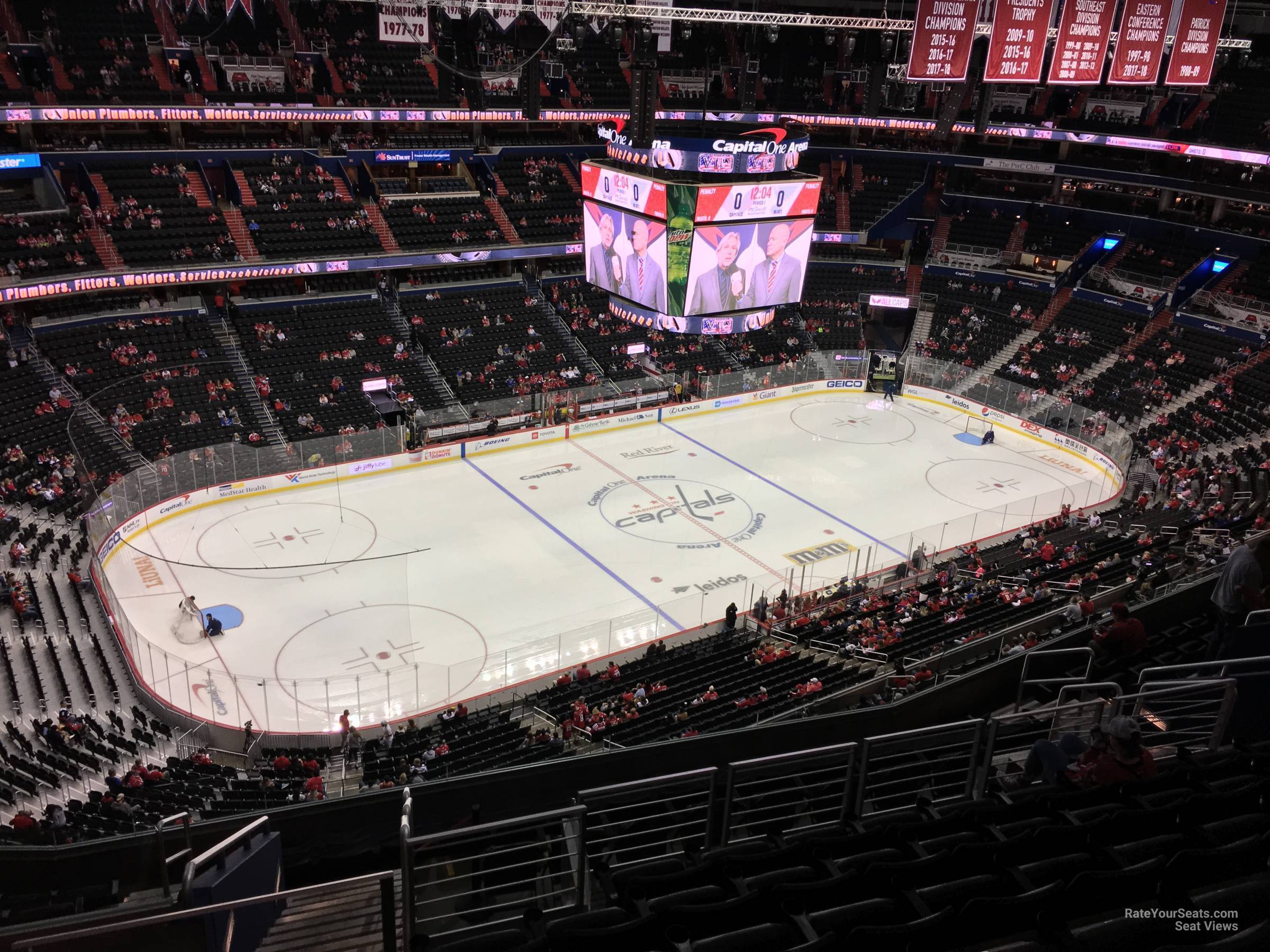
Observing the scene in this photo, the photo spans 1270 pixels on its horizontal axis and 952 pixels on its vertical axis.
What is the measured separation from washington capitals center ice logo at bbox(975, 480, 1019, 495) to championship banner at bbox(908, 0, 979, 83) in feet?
40.3

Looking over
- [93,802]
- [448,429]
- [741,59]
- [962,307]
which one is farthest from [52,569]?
[741,59]

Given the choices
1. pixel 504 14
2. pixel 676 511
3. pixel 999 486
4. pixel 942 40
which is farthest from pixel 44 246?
pixel 999 486

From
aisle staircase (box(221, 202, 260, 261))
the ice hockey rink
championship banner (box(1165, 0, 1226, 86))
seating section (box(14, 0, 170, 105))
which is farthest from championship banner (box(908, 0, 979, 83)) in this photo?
seating section (box(14, 0, 170, 105))

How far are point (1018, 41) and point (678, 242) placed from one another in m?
9.77

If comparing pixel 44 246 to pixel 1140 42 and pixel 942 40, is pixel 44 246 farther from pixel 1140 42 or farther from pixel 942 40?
pixel 1140 42

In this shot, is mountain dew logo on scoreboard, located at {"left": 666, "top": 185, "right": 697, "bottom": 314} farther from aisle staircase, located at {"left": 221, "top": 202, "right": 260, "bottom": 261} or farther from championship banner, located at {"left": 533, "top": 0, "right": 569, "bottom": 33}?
aisle staircase, located at {"left": 221, "top": 202, "right": 260, "bottom": 261}

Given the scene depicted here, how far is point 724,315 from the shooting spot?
80.3 ft

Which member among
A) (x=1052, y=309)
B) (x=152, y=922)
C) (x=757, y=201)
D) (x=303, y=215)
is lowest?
(x=1052, y=309)

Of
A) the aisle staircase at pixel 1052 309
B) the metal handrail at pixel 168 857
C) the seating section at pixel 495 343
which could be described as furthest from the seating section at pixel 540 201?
the metal handrail at pixel 168 857

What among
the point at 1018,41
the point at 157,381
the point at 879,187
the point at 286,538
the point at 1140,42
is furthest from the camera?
the point at 879,187

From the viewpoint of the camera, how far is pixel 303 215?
36.8m

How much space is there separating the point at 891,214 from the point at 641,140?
2742cm

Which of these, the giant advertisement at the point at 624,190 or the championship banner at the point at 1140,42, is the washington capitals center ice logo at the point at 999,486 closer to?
the championship banner at the point at 1140,42

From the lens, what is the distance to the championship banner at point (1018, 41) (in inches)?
918
